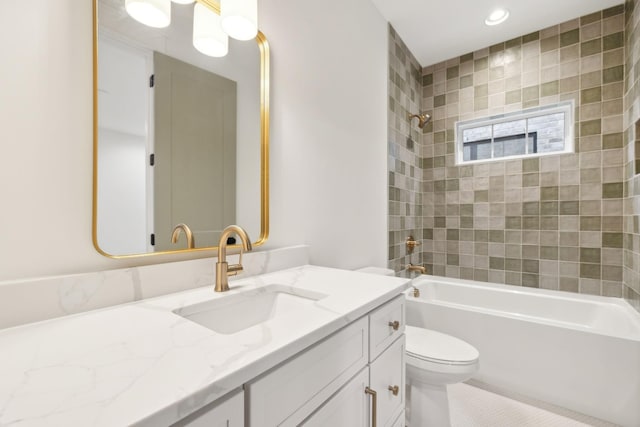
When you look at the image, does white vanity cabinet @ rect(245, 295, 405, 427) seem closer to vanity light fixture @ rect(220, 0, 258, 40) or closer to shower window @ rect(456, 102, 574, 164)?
vanity light fixture @ rect(220, 0, 258, 40)

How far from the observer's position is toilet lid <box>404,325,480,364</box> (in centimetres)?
134

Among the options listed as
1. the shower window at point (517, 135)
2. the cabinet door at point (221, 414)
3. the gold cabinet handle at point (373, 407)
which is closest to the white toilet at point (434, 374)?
the gold cabinet handle at point (373, 407)

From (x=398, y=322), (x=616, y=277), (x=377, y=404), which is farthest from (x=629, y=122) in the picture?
(x=377, y=404)

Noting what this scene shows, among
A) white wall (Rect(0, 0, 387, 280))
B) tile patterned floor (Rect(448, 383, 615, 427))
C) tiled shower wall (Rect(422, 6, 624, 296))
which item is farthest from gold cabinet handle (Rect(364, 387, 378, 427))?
tiled shower wall (Rect(422, 6, 624, 296))

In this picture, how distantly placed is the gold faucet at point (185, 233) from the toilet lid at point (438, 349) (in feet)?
3.57

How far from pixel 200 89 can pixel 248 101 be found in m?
0.22

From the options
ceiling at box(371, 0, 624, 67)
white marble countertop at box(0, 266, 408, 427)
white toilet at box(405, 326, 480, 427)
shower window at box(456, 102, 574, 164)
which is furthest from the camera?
shower window at box(456, 102, 574, 164)

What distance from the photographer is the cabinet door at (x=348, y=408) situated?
0.68 meters

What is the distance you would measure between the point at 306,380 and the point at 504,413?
166 centimetres

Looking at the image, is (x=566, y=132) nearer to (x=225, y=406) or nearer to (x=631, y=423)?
(x=631, y=423)

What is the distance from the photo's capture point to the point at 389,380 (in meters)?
1.01

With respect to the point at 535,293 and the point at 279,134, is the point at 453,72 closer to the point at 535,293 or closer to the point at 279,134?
the point at 535,293

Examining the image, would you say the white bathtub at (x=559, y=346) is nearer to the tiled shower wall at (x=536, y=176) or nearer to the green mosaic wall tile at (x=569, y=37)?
the tiled shower wall at (x=536, y=176)

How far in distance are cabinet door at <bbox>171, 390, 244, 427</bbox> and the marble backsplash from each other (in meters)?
0.53
